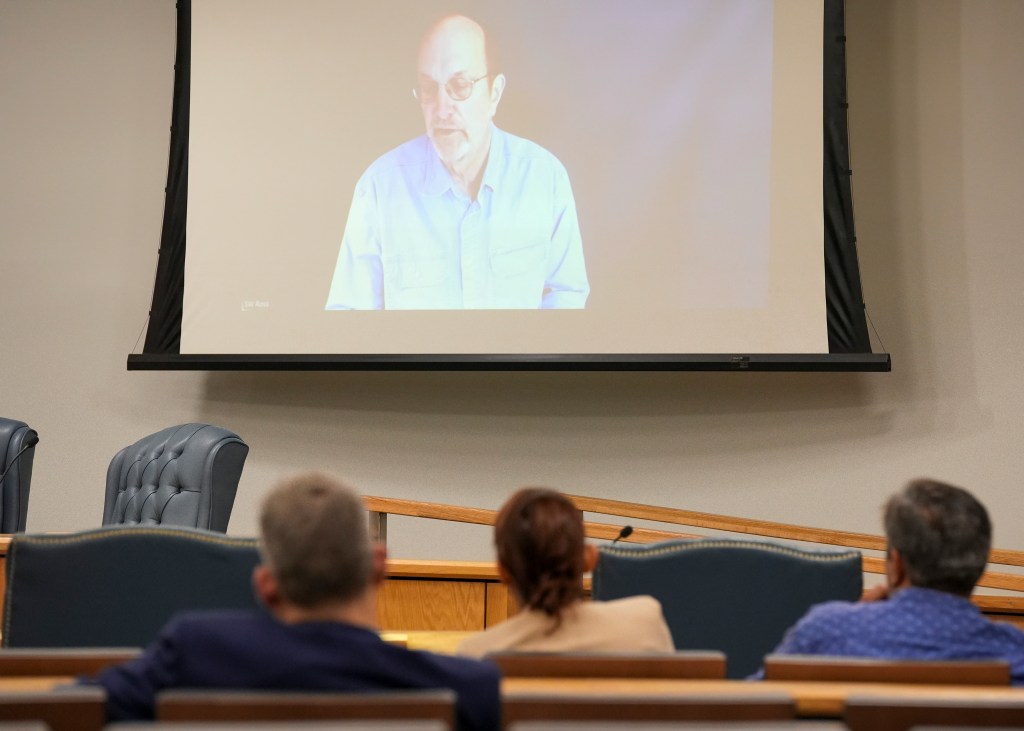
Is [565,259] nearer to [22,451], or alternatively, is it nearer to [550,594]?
[22,451]

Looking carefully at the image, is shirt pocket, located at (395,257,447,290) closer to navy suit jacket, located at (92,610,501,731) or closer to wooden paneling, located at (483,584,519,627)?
wooden paneling, located at (483,584,519,627)

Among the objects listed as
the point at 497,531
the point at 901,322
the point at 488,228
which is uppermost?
the point at 488,228

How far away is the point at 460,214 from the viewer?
4.98 m

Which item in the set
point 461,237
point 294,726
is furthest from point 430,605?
point 461,237

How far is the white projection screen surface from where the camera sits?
469 centimetres

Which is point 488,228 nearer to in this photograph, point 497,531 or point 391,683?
point 497,531

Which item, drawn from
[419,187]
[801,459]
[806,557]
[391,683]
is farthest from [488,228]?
[391,683]

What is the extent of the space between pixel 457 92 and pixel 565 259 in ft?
3.05

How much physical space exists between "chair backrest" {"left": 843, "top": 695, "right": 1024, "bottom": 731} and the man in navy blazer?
437mm

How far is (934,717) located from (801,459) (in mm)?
3718

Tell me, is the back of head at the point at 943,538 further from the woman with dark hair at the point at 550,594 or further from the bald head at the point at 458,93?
the bald head at the point at 458,93

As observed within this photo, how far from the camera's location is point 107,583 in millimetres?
2207

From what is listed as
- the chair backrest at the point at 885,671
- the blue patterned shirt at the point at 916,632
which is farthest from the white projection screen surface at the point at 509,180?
the chair backrest at the point at 885,671

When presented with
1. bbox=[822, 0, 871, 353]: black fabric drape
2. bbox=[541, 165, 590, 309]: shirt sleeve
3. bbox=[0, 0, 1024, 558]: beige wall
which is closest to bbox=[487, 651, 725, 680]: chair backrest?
bbox=[822, 0, 871, 353]: black fabric drape
